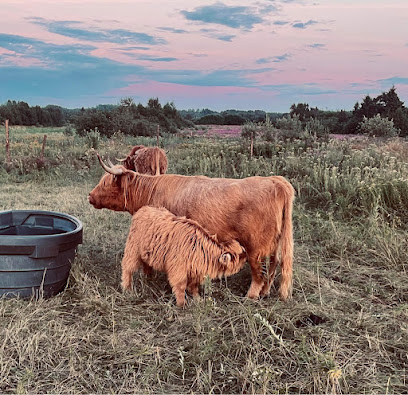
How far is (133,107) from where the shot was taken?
1266 inches

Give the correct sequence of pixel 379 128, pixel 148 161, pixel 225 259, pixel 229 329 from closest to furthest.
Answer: pixel 229 329 → pixel 225 259 → pixel 148 161 → pixel 379 128

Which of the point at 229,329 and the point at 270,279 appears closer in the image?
the point at 229,329

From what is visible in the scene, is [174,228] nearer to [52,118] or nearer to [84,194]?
[84,194]

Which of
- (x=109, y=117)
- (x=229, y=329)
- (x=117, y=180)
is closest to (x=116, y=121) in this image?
(x=109, y=117)

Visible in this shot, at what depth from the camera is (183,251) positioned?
406 centimetres

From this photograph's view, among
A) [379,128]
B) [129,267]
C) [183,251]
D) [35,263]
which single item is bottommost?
[129,267]

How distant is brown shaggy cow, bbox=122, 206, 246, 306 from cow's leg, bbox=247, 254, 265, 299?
0.14 m

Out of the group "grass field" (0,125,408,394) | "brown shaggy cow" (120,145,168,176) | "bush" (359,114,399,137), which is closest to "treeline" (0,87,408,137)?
"bush" (359,114,399,137)

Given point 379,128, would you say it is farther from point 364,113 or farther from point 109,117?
point 109,117

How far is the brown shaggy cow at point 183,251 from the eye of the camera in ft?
13.3

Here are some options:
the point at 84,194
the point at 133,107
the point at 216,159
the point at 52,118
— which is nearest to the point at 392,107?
the point at 133,107

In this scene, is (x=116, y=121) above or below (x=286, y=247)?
above

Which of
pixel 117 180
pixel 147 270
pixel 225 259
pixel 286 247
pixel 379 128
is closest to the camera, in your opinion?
pixel 225 259

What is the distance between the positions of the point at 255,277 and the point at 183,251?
75cm
